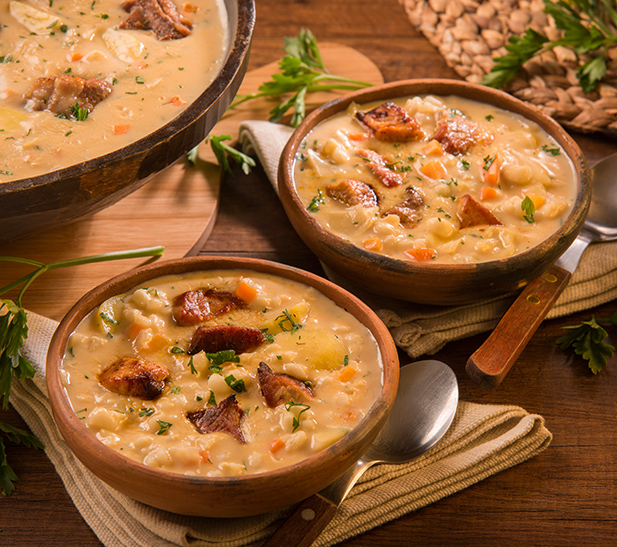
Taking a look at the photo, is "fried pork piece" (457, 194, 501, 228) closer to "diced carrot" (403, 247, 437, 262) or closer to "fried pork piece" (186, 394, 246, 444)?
"diced carrot" (403, 247, 437, 262)

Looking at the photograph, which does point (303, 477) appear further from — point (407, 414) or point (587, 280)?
point (587, 280)

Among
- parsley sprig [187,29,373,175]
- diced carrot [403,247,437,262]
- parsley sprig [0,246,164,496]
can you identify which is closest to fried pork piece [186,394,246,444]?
parsley sprig [0,246,164,496]

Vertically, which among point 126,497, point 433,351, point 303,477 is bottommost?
point 126,497

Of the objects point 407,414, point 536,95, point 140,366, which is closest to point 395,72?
point 536,95

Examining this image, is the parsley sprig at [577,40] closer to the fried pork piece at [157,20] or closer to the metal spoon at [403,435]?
the fried pork piece at [157,20]

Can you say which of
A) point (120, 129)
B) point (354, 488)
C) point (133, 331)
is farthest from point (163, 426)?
point (120, 129)

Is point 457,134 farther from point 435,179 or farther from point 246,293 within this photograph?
point 246,293
